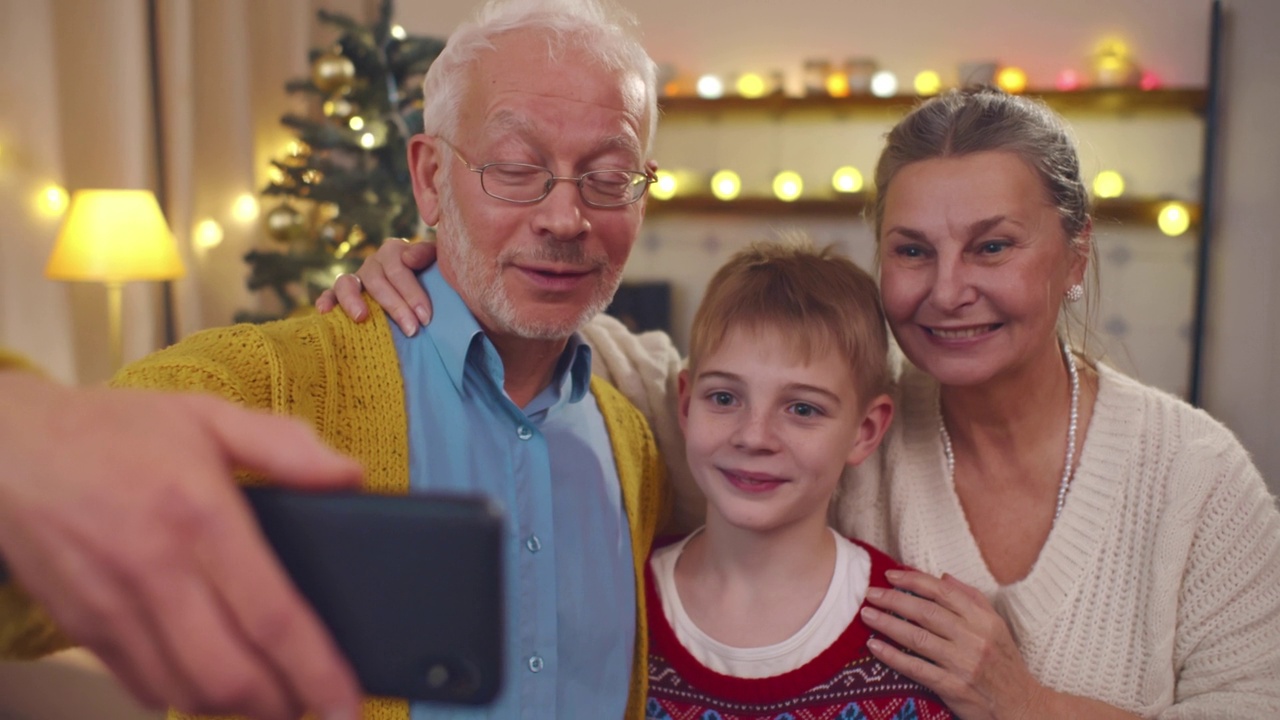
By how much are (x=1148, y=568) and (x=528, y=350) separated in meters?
0.95

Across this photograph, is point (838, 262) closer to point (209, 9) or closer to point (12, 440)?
point (12, 440)

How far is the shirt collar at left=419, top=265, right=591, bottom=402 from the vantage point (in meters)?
1.23

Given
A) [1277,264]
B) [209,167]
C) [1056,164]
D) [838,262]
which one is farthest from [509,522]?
[1277,264]

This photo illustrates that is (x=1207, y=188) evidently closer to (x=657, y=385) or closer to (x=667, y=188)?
(x=667, y=188)

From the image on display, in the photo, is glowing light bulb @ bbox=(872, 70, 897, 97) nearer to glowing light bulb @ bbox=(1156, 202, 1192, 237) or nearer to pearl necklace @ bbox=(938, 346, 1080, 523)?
glowing light bulb @ bbox=(1156, 202, 1192, 237)

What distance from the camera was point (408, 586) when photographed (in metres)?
0.31

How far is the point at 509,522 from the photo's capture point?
1.20 metres

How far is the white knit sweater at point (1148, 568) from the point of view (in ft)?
4.37

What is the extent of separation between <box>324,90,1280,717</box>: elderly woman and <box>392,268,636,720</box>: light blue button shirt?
12 cm

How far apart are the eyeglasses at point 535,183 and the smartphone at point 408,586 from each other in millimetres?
958

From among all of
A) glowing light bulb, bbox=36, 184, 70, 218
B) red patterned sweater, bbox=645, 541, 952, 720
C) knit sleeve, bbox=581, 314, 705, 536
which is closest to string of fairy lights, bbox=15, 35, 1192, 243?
glowing light bulb, bbox=36, 184, 70, 218

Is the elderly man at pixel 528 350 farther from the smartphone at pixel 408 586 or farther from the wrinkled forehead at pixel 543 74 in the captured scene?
the smartphone at pixel 408 586

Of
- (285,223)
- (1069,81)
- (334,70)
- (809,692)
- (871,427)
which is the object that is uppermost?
(1069,81)

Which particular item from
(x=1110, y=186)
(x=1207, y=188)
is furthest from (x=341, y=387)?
(x=1207, y=188)
